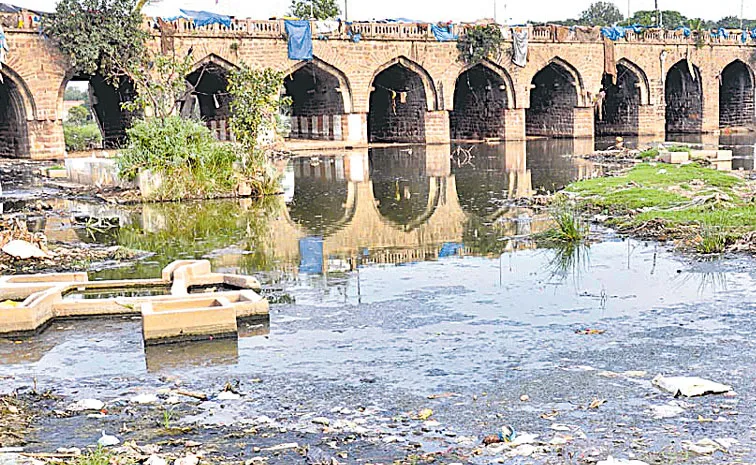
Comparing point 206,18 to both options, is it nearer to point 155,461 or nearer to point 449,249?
point 449,249

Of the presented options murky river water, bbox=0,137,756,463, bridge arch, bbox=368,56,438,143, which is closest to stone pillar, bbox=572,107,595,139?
bridge arch, bbox=368,56,438,143

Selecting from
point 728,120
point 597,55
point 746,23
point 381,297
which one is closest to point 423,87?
point 597,55

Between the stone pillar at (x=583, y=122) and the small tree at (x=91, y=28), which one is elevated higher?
the small tree at (x=91, y=28)

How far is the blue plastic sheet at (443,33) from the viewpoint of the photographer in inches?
1315

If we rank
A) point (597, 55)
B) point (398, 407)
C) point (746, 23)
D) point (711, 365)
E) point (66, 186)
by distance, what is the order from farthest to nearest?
point (746, 23) < point (597, 55) < point (66, 186) < point (711, 365) < point (398, 407)

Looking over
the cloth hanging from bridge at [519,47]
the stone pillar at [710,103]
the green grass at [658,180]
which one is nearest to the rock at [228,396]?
the green grass at [658,180]

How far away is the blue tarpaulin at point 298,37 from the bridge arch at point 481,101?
6.59m

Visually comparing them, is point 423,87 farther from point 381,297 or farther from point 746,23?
point 746,23

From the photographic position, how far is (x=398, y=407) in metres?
4.97

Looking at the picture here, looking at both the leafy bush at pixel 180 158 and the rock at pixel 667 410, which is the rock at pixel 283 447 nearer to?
the rock at pixel 667 410

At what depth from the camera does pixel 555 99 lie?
38.0 meters

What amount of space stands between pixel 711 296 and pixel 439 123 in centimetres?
2706

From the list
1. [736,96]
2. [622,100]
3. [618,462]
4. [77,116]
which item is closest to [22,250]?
[618,462]

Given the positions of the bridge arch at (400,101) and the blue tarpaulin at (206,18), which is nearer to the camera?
the blue tarpaulin at (206,18)
